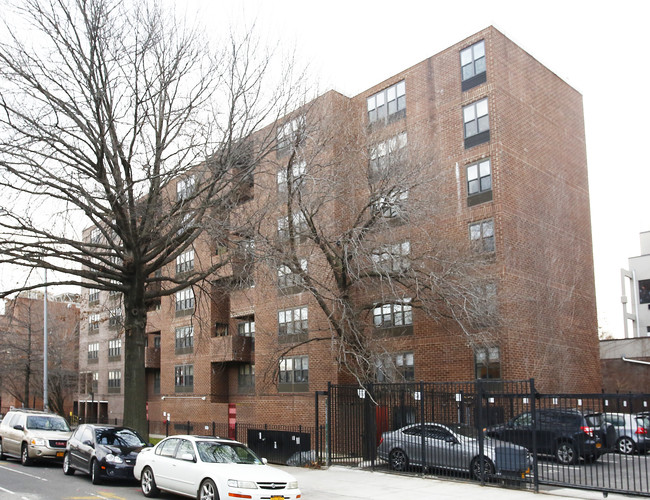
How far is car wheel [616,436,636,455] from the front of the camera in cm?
1330

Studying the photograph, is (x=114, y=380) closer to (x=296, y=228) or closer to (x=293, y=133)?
(x=296, y=228)

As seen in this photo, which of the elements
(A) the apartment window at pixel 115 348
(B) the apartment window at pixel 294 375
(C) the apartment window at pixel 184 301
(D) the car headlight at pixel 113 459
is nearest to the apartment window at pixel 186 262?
(C) the apartment window at pixel 184 301

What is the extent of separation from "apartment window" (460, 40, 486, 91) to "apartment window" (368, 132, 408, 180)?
6379 mm

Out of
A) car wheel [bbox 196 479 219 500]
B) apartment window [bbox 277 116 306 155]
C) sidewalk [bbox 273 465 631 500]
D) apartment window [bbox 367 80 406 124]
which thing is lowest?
sidewalk [bbox 273 465 631 500]

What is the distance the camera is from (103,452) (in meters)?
16.3

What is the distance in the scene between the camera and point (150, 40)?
18.5 m

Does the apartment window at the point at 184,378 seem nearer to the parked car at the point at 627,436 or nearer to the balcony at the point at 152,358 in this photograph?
the balcony at the point at 152,358

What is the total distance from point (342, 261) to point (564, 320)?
39.8 feet

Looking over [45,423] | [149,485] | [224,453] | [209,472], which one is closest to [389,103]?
[45,423]

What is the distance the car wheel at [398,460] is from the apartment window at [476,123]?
14.4 metres

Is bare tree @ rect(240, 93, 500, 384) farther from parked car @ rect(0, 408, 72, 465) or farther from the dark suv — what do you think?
parked car @ rect(0, 408, 72, 465)

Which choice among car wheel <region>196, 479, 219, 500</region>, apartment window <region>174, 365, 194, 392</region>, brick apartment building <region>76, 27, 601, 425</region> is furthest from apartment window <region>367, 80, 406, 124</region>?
apartment window <region>174, 365, 194, 392</region>

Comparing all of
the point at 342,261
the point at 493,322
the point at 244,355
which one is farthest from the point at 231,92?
the point at 244,355

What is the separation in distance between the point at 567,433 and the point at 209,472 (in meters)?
7.58
